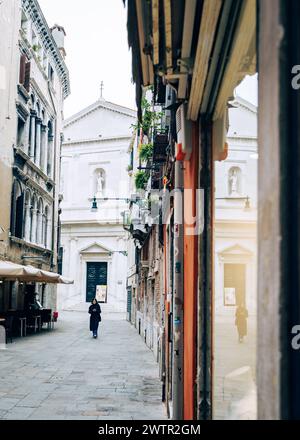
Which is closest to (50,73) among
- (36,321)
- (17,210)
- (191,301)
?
(17,210)

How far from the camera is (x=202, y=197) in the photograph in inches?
182

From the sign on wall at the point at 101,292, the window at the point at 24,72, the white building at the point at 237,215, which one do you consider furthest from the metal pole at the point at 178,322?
the sign on wall at the point at 101,292

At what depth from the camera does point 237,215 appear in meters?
3.05

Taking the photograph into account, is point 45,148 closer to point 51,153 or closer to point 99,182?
point 51,153

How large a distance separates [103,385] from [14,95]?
15.2 m

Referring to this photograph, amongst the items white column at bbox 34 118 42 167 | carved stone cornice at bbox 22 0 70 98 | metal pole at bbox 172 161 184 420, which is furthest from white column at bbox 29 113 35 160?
metal pole at bbox 172 161 184 420

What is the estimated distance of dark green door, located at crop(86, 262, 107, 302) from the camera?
44.6 meters

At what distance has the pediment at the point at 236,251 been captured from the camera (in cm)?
251

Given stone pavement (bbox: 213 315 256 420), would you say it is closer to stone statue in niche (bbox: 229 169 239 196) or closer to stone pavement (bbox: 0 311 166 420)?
stone statue in niche (bbox: 229 169 239 196)

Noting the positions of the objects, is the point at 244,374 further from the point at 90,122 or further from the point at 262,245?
the point at 90,122

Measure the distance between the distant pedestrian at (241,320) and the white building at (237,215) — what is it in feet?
0.15

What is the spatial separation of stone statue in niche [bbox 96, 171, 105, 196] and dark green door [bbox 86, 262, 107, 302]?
6.07m
